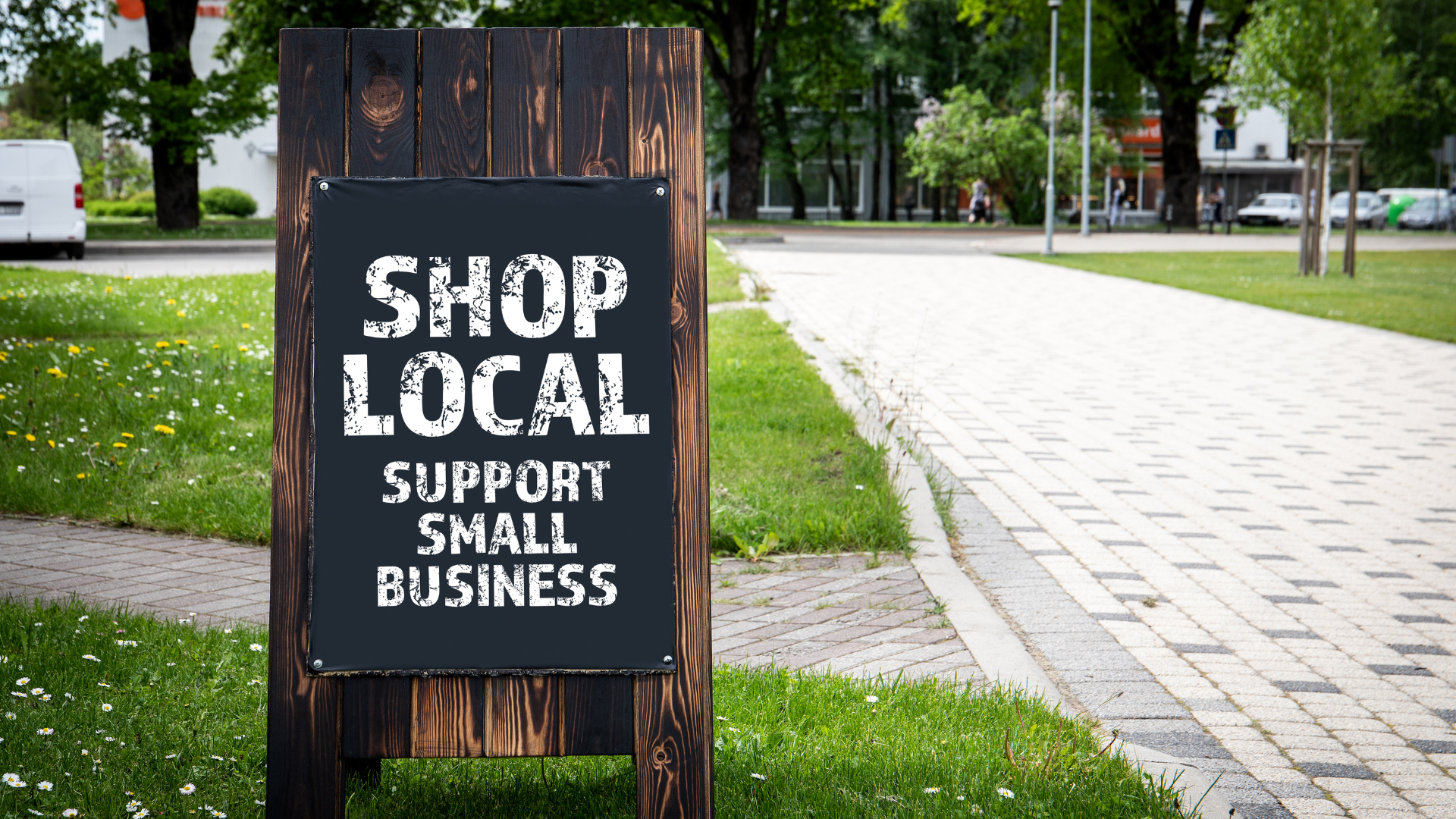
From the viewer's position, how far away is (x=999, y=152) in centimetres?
4275

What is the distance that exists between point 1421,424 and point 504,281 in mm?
7887

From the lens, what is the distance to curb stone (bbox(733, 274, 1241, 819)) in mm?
3146

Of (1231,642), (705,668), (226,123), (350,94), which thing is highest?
(226,123)

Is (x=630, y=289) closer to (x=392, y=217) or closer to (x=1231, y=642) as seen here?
(x=392, y=217)

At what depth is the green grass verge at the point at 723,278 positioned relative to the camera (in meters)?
15.4

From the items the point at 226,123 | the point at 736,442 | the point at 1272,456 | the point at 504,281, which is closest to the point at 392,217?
the point at 504,281

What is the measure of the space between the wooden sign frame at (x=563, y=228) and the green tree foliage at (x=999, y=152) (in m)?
41.5

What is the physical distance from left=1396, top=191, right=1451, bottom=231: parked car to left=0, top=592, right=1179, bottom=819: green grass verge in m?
52.4

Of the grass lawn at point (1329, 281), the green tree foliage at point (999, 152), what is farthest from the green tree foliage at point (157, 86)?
the green tree foliage at point (999, 152)

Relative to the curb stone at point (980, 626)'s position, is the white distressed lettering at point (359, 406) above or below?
above

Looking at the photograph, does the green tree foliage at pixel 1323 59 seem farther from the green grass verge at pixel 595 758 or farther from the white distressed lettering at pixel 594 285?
the white distressed lettering at pixel 594 285

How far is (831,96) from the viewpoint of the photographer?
144ft

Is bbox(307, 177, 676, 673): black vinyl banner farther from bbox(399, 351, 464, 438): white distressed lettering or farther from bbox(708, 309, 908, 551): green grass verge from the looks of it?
bbox(708, 309, 908, 551): green grass verge

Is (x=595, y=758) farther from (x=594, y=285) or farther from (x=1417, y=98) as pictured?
(x=1417, y=98)
